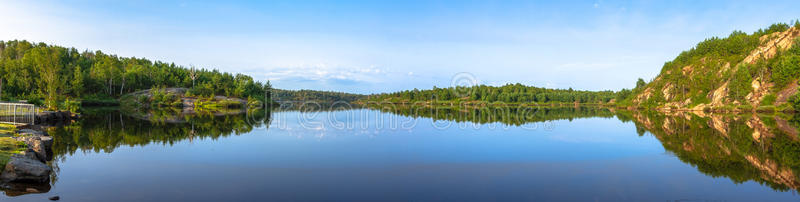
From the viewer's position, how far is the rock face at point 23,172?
413 inches

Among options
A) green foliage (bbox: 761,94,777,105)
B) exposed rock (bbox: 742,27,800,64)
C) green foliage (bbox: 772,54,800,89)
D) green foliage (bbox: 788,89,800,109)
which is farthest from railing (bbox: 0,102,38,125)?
exposed rock (bbox: 742,27,800,64)

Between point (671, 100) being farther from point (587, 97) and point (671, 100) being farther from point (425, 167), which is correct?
point (425, 167)

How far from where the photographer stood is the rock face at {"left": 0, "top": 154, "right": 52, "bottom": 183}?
10484 millimetres

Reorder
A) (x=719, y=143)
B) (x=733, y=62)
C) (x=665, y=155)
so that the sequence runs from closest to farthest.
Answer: (x=665, y=155), (x=719, y=143), (x=733, y=62)

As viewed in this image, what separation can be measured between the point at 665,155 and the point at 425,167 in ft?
39.9

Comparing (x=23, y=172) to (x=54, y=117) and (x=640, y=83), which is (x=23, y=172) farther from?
(x=640, y=83)

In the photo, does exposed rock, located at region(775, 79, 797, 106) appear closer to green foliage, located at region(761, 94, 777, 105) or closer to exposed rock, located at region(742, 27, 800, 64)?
green foliage, located at region(761, 94, 777, 105)

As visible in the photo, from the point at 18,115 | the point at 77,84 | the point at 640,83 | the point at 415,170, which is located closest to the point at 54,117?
the point at 18,115

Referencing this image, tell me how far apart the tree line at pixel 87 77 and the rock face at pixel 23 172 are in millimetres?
47408

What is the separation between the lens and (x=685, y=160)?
52.4 feet

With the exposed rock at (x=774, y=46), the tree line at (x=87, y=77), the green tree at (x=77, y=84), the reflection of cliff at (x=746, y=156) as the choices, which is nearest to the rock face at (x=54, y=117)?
the tree line at (x=87, y=77)

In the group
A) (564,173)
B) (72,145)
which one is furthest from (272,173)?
(72,145)

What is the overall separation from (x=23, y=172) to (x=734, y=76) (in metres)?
108

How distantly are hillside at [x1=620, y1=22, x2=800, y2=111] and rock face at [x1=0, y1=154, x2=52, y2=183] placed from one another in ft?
283
